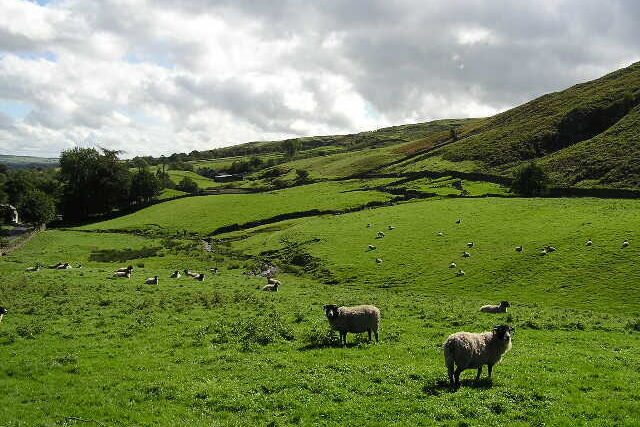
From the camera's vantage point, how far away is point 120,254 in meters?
71.4

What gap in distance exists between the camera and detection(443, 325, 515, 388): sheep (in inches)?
606

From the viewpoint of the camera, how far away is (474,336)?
52.9ft

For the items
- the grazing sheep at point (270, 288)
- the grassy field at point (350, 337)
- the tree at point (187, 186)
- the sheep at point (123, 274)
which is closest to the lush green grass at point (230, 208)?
the tree at point (187, 186)

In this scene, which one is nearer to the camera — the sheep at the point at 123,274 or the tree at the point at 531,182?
the sheep at the point at 123,274

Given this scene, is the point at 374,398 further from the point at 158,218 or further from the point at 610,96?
the point at 610,96

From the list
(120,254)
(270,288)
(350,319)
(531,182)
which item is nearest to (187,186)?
(120,254)

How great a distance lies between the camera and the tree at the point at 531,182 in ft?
287

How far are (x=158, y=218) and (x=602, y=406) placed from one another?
101 metres

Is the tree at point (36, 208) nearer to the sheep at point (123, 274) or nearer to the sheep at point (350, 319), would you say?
the sheep at point (123, 274)

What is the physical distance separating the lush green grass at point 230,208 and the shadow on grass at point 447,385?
79656 millimetres

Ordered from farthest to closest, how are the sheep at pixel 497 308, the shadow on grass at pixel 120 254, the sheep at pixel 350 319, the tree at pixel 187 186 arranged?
the tree at pixel 187 186 → the shadow on grass at pixel 120 254 → the sheep at pixel 497 308 → the sheep at pixel 350 319

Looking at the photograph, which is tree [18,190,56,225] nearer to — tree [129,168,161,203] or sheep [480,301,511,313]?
tree [129,168,161,203]

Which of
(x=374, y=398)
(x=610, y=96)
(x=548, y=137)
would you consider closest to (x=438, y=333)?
(x=374, y=398)

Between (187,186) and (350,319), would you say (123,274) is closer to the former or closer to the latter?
(350,319)
